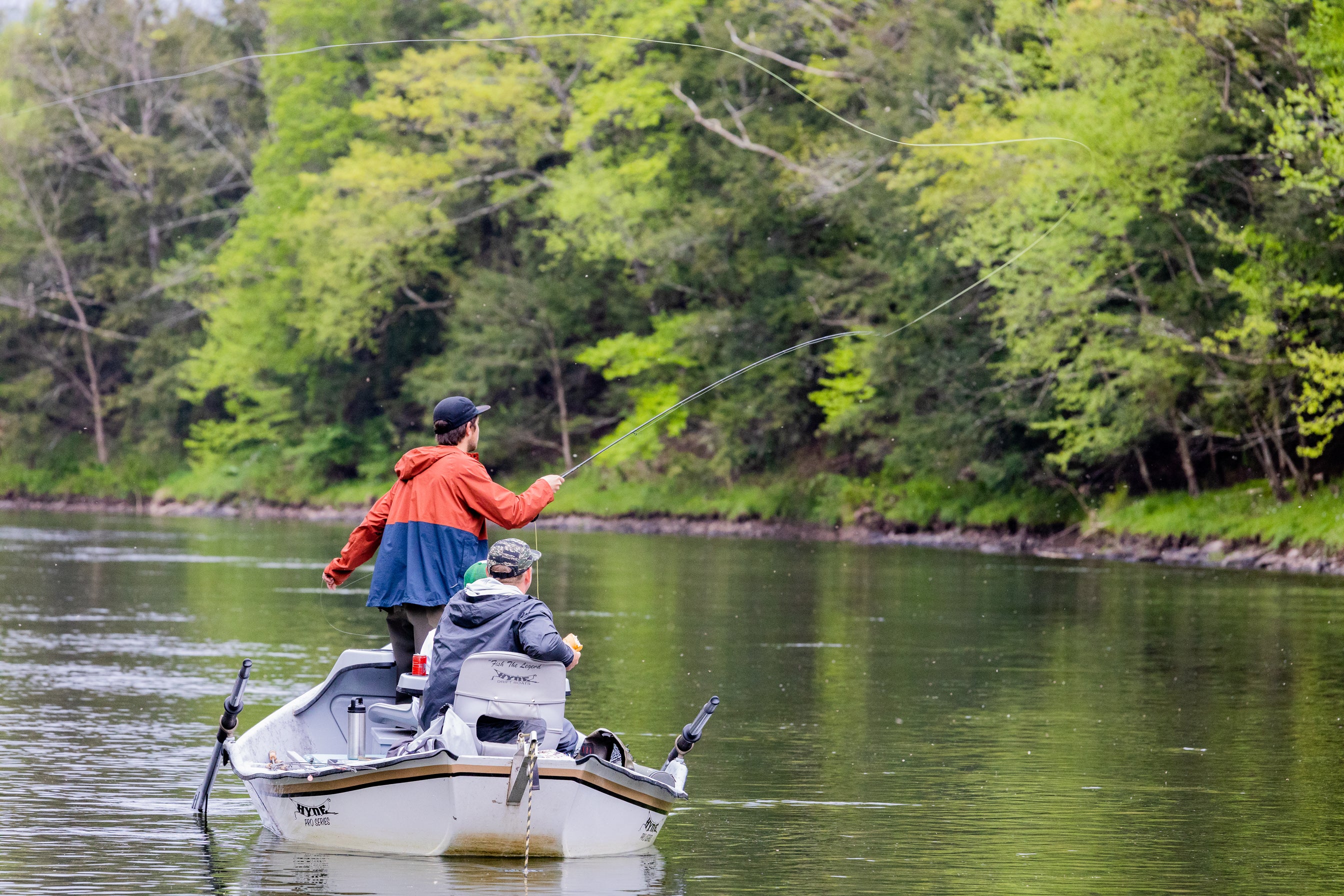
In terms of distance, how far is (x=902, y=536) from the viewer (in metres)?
39.7

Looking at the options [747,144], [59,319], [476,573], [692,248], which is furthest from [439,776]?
[59,319]

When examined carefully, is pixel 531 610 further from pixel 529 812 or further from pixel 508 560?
pixel 529 812

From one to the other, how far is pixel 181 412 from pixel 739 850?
180 ft

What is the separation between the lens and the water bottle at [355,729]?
1041 cm

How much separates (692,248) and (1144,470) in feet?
44.5

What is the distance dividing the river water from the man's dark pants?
1110 millimetres

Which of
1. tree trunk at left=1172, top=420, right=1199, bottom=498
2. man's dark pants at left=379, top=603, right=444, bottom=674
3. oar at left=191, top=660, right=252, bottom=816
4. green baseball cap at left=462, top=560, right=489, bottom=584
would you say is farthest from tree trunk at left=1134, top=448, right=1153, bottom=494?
green baseball cap at left=462, top=560, right=489, bottom=584

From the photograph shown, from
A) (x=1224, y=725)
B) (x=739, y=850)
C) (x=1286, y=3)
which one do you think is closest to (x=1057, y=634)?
(x=1224, y=725)

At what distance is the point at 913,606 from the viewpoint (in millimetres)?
23688

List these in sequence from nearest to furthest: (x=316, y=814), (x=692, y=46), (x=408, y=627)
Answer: (x=316, y=814) < (x=408, y=627) < (x=692, y=46)

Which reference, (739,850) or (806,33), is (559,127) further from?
(739,850)

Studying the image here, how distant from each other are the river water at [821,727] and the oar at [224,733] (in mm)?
131

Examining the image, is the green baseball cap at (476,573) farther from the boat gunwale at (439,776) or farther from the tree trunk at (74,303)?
the tree trunk at (74,303)

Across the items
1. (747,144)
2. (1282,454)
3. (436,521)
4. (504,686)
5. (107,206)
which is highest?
(107,206)
